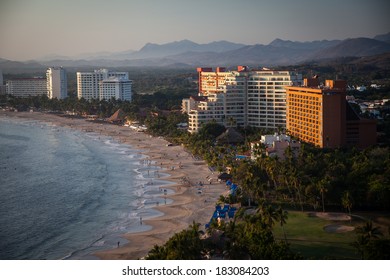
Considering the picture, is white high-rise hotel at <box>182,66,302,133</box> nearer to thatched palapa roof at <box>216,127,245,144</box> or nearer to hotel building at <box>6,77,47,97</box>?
thatched palapa roof at <box>216,127,245,144</box>

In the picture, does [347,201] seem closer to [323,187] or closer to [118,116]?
[323,187]

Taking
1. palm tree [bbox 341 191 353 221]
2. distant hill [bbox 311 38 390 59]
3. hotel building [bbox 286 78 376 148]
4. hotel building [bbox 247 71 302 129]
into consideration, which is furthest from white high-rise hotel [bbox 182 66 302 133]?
distant hill [bbox 311 38 390 59]

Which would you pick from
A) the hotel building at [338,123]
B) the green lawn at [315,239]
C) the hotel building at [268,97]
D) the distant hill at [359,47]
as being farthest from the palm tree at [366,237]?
the hotel building at [268,97]

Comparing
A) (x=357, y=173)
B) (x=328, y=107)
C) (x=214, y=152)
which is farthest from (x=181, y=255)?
(x=214, y=152)

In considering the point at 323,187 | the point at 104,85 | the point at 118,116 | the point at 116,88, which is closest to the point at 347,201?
the point at 323,187

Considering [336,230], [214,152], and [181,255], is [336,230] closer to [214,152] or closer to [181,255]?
[181,255]

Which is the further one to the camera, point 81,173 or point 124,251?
point 81,173
